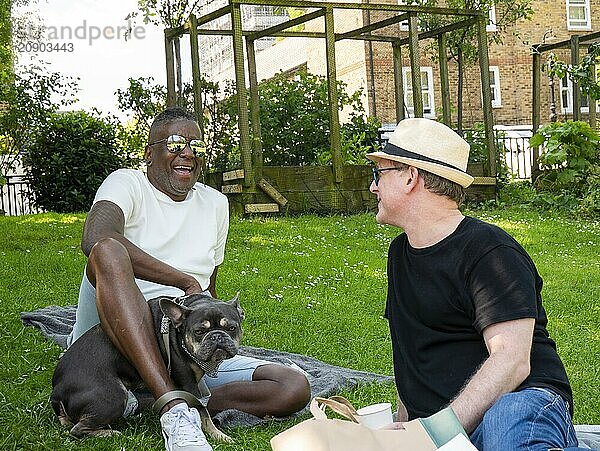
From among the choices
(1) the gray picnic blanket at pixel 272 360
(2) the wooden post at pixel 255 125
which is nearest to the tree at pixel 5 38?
(2) the wooden post at pixel 255 125

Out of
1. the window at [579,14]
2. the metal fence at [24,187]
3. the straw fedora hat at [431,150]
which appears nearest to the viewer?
the straw fedora hat at [431,150]

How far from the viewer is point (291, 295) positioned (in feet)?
27.0

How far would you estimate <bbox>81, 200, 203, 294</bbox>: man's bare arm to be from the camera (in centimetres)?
437

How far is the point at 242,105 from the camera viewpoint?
13.3 meters

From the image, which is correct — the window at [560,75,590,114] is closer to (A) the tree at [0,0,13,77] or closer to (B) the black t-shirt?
(A) the tree at [0,0,13,77]

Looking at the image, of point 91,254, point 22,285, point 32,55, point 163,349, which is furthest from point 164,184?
point 32,55

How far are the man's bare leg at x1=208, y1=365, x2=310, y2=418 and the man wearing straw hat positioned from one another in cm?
124

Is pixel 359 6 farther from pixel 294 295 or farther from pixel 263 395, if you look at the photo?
pixel 263 395

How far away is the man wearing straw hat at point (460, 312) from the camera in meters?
2.91

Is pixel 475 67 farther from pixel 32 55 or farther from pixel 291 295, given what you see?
pixel 291 295

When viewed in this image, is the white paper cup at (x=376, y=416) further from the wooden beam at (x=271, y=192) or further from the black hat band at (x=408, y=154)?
the wooden beam at (x=271, y=192)

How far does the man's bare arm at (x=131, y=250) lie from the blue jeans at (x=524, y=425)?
1.93m

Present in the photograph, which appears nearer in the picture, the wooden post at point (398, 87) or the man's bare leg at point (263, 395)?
the man's bare leg at point (263, 395)

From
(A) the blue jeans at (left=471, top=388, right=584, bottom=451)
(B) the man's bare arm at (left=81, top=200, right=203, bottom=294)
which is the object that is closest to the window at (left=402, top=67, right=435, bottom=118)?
(B) the man's bare arm at (left=81, top=200, right=203, bottom=294)
